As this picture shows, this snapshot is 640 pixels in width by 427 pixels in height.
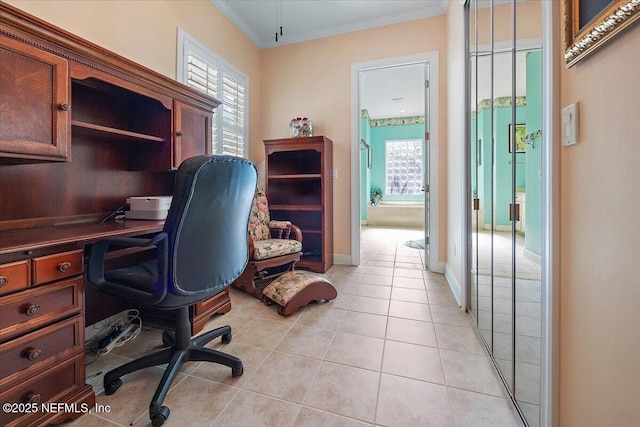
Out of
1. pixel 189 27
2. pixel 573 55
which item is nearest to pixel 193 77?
pixel 189 27

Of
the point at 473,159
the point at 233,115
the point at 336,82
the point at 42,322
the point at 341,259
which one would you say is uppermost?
the point at 336,82

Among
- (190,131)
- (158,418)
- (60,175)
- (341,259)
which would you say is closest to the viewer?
(158,418)

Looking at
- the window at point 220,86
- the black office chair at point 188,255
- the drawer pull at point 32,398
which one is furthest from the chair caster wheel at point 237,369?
the window at point 220,86

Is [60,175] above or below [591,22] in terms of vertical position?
below

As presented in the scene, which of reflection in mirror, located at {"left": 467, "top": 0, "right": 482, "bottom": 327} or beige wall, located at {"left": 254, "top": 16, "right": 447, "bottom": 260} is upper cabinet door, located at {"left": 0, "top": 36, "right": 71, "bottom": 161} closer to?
reflection in mirror, located at {"left": 467, "top": 0, "right": 482, "bottom": 327}

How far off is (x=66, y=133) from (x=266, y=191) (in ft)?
6.79

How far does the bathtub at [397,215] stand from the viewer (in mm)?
6766

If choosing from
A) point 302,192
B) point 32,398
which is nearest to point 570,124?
point 32,398

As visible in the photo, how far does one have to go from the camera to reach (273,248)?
250 centimetres

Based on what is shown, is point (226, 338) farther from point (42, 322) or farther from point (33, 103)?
point (33, 103)

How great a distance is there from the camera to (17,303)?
94 cm

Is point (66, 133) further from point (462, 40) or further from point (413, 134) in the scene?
point (413, 134)

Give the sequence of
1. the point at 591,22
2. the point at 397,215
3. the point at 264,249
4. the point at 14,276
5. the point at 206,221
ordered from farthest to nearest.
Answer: the point at 397,215
the point at 264,249
the point at 206,221
the point at 14,276
the point at 591,22

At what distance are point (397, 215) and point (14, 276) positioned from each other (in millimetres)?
6787
